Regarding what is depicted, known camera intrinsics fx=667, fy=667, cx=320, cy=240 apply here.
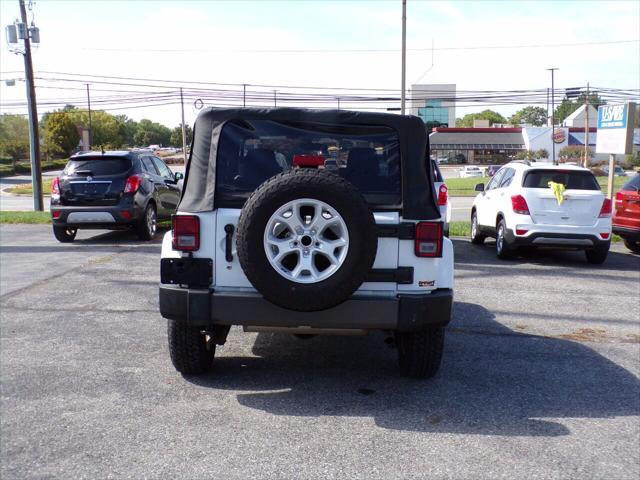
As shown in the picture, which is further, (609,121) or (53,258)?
(609,121)

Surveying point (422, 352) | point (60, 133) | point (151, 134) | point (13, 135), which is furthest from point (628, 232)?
point (151, 134)

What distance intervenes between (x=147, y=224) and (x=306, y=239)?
30.7 feet

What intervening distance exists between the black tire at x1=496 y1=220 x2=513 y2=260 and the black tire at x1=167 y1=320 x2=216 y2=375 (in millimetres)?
7212

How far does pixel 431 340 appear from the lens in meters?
4.85

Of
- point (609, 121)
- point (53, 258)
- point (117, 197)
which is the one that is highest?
point (609, 121)

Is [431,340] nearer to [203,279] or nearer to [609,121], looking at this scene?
[203,279]

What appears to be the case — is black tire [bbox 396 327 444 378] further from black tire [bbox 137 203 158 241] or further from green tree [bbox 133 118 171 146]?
green tree [bbox 133 118 171 146]

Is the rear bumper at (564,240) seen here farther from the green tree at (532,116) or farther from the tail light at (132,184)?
the green tree at (532,116)

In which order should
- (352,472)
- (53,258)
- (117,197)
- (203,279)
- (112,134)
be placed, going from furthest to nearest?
(112,134), (117,197), (53,258), (203,279), (352,472)

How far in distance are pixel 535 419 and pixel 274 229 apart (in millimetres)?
A: 2097

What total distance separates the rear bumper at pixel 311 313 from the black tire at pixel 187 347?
0.33 m

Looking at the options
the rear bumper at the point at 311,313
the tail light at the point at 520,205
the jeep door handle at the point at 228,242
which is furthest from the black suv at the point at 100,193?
the rear bumper at the point at 311,313

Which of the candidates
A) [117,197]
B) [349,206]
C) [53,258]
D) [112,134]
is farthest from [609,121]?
[112,134]

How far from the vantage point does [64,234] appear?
13.0 meters
